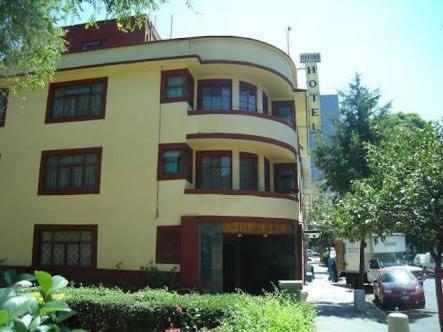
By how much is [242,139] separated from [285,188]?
555 cm

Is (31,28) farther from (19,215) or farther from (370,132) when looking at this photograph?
(370,132)

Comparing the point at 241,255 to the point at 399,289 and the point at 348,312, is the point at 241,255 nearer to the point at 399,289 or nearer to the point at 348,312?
the point at 348,312

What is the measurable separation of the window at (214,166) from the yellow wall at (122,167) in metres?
0.34

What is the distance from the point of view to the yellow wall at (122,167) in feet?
63.2

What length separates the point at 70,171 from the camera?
825 inches

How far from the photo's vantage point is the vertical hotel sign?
30.4 meters

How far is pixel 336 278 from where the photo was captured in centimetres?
3606

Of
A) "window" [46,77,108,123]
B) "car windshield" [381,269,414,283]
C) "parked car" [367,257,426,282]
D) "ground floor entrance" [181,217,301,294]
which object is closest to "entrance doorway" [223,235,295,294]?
"ground floor entrance" [181,217,301,294]

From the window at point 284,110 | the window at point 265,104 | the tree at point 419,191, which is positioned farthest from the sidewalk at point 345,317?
the window at point 265,104

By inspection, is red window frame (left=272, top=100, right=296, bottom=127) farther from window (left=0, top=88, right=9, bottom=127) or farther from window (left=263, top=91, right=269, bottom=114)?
window (left=0, top=88, right=9, bottom=127)

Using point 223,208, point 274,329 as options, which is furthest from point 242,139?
point 274,329

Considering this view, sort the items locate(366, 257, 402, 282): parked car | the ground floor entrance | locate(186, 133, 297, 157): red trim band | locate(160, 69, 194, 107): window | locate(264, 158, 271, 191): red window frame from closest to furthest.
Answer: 1. the ground floor entrance
2. locate(186, 133, 297, 157): red trim band
3. locate(160, 69, 194, 107): window
4. locate(264, 158, 271, 191): red window frame
5. locate(366, 257, 402, 282): parked car

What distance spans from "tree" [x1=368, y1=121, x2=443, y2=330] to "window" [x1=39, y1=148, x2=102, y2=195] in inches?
521

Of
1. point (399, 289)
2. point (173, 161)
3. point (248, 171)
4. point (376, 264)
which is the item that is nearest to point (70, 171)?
point (173, 161)
